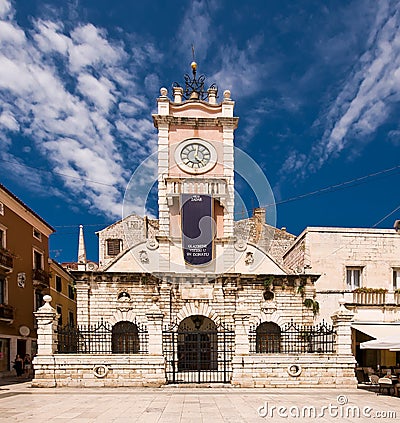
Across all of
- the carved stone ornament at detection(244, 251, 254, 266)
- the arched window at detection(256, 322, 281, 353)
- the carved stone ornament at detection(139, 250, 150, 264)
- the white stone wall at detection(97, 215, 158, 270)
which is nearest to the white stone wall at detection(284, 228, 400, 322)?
the arched window at detection(256, 322, 281, 353)

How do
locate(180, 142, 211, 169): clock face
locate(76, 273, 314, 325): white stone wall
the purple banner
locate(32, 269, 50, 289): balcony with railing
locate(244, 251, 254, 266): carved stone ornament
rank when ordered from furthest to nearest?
locate(32, 269, 50, 289): balcony with railing → locate(180, 142, 211, 169): clock face → locate(244, 251, 254, 266): carved stone ornament → the purple banner → locate(76, 273, 314, 325): white stone wall

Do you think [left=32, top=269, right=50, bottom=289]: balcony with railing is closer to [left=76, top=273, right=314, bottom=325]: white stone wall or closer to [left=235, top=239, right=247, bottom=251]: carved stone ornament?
[left=76, top=273, right=314, bottom=325]: white stone wall

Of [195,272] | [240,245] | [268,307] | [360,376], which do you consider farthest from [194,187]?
[360,376]

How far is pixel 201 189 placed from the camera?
25.8 m

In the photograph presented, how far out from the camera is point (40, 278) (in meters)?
28.9

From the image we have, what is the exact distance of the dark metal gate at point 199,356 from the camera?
1762 centimetres

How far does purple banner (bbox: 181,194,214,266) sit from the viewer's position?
2523 cm

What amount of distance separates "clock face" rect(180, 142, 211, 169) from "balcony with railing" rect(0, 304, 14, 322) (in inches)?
474

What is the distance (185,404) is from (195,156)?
629 inches

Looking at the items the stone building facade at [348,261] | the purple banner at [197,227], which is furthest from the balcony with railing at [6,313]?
the stone building facade at [348,261]

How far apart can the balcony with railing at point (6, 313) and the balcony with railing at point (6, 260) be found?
1874 mm

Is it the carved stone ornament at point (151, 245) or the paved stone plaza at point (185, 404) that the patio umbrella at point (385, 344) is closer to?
the paved stone plaza at point (185, 404)

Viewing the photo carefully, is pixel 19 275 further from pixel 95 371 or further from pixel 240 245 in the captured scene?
pixel 240 245

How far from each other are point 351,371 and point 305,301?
7347 mm
